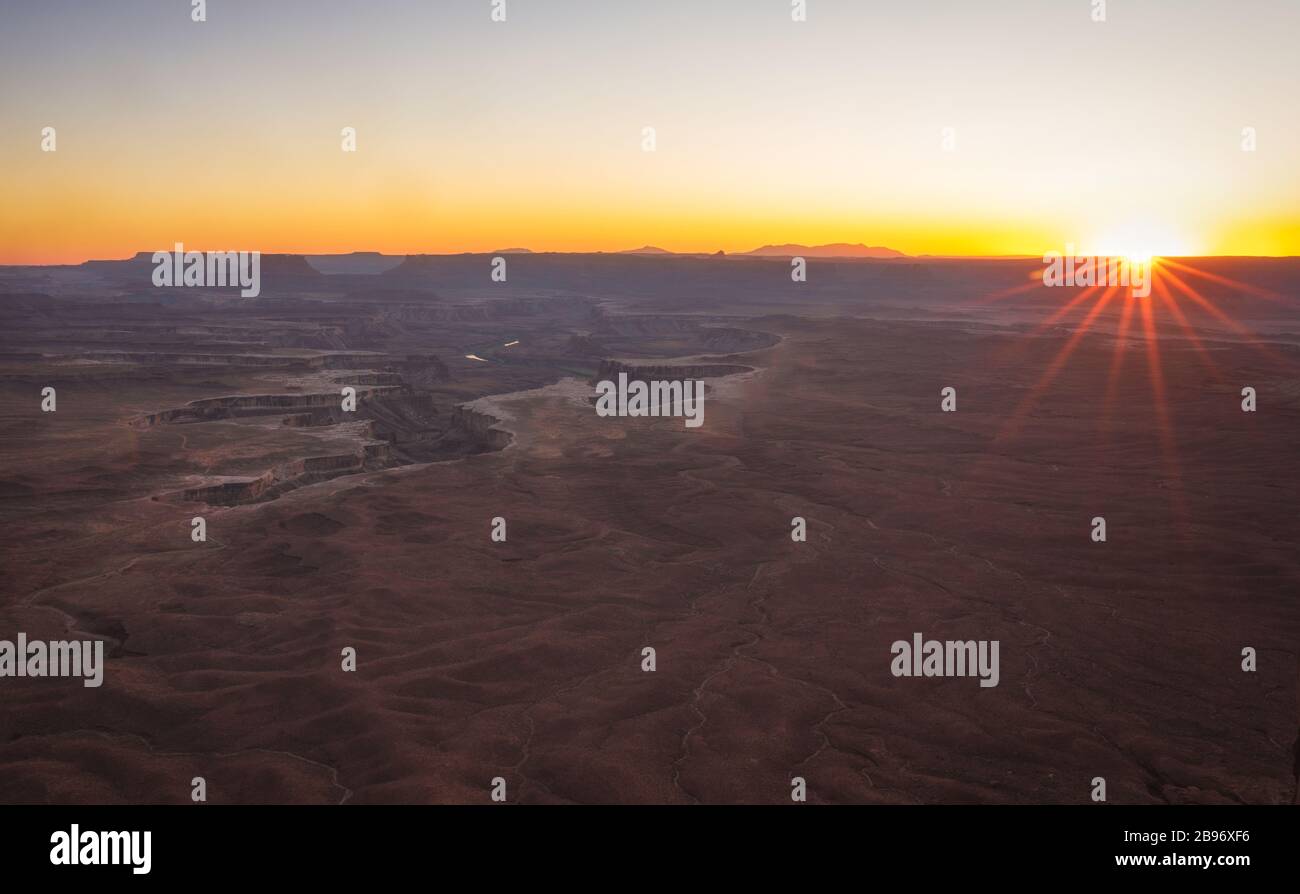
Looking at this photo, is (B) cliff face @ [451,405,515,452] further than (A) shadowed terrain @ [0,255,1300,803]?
Yes

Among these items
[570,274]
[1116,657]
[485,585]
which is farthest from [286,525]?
[570,274]

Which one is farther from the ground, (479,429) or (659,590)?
(479,429)

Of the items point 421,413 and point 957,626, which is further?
point 421,413

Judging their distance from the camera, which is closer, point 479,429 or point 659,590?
point 659,590

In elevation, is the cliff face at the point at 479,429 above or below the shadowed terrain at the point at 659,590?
above

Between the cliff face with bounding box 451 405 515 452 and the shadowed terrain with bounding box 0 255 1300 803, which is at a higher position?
the cliff face with bounding box 451 405 515 452

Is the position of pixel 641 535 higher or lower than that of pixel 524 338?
lower

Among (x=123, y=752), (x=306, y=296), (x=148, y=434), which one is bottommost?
(x=123, y=752)

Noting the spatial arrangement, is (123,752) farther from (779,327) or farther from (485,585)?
(779,327)

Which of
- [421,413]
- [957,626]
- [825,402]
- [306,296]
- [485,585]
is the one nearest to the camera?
[957,626]

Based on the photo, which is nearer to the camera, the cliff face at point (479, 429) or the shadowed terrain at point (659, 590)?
the shadowed terrain at point (659, 590)
